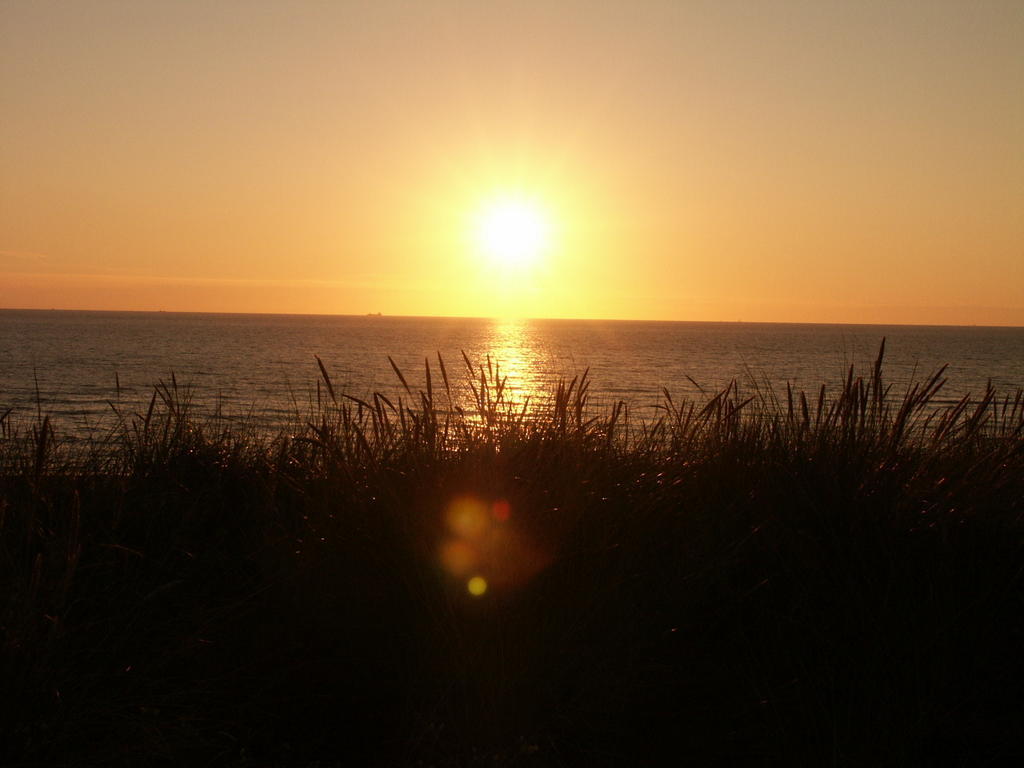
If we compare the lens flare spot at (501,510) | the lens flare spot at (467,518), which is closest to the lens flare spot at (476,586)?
the lens flare spot at (467,518)

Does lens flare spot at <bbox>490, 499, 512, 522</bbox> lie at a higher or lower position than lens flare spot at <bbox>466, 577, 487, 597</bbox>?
higher

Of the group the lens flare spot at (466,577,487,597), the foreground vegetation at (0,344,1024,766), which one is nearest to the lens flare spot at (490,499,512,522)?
the foreground vegetation at (0,344,1024,766)

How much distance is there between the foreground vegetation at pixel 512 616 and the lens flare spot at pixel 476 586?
0.03 metres

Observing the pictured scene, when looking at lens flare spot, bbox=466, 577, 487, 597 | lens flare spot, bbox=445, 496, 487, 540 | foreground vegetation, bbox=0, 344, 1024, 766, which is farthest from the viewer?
lens flare spot, bbox=445, 496, 487, 540

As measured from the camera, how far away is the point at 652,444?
5.18 metres

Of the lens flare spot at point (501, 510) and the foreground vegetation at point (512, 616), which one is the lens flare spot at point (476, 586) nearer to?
the foreground vegetation at point (512, 616)

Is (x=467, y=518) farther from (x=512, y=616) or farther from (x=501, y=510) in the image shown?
(x=512, y=616)

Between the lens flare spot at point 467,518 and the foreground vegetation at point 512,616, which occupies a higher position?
the lens flare spot at point 467,518

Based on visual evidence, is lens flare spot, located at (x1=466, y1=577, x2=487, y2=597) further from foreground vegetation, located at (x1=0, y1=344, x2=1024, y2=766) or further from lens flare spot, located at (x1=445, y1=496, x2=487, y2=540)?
lens flare spot, located at (x1=445, y1=496, x2=487, y2=540)

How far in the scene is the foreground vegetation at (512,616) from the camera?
258 cm

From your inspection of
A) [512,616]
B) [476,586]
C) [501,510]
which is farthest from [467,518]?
[512,616]

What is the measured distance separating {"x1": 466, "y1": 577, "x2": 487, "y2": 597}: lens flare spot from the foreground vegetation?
0.03 m

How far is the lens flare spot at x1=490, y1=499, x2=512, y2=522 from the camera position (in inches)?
129

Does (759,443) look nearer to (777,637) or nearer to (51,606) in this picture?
(777,637)
